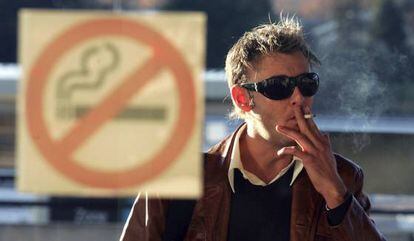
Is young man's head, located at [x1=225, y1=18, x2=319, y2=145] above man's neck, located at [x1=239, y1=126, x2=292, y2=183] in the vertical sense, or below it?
above

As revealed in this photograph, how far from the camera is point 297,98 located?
2059 millimetres

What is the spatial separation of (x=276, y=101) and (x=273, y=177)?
0.18m

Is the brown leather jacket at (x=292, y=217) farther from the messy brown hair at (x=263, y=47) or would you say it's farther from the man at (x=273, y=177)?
the messy brown hair at (x=263, y=47)

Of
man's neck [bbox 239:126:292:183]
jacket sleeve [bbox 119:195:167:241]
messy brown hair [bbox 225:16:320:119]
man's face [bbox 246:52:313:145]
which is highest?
messy brown hair [bbox 225:16:320:119]

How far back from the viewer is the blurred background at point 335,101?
10.8 ft

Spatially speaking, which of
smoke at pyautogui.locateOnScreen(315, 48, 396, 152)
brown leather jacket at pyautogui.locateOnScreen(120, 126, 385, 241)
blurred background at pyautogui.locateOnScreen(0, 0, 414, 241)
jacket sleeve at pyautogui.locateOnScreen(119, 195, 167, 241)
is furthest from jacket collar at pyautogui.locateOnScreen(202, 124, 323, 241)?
smoke at pyautogui.locateOnScreen(315, 48, 396, 152)

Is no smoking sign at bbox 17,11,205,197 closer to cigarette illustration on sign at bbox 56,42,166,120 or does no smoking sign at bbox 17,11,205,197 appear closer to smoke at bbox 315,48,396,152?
cigarette illustration on sign at bbox 56,42,166,120

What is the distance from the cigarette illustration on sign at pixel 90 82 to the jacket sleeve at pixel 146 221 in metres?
0.38

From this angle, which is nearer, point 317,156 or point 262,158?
point 317,156

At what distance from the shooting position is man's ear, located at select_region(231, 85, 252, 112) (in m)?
2.17

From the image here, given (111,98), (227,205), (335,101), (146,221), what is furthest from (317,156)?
(335,101)

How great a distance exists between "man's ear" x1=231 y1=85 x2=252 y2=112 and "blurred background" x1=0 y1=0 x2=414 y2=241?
916 mm

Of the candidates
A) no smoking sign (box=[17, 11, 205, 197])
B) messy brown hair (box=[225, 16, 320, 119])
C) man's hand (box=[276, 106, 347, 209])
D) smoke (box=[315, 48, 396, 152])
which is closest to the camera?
no smoking sign (box=[17, 11, 205, 197])

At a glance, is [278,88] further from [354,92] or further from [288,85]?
[354,92]
